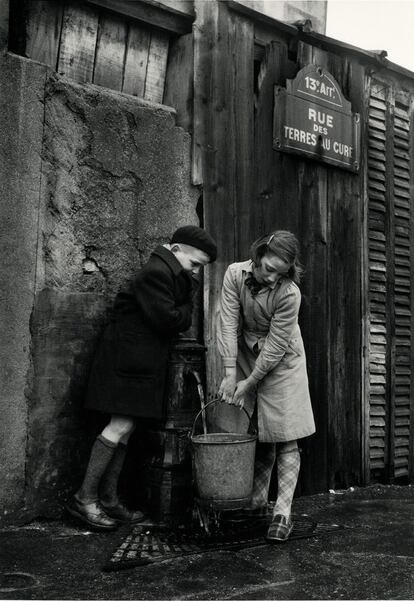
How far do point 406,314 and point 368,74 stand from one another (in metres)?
2.22

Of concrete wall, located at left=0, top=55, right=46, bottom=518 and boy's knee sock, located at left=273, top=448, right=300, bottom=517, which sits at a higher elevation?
concrete wall, located at left=0, top=55, right=46, bottom=518

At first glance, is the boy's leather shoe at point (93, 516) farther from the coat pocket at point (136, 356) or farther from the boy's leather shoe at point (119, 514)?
the coat pocket at point (136, 356)

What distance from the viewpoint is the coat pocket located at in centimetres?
426

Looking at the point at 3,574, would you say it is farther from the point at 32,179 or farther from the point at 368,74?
the point at 368,74

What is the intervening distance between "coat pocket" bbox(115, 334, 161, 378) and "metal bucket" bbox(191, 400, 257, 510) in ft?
1.76

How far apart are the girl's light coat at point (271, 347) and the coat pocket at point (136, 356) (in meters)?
0.49

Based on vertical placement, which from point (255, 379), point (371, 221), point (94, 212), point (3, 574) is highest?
point (371, 221)

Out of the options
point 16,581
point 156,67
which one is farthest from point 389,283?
point 16,581

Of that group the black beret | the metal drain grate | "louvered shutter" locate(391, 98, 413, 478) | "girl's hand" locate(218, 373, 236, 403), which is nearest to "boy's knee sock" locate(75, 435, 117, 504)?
the metal drain grate

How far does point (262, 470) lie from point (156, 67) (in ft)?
9.60

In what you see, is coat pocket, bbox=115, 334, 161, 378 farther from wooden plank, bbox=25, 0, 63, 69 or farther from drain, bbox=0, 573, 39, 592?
wooden plank, bbox=25, 0, 63, 69

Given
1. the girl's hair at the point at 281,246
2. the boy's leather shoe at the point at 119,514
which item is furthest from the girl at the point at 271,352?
the boy's leather shoe at the point at 119,514

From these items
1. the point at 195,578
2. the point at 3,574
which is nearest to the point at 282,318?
the point at 195,578

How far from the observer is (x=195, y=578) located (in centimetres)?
344
